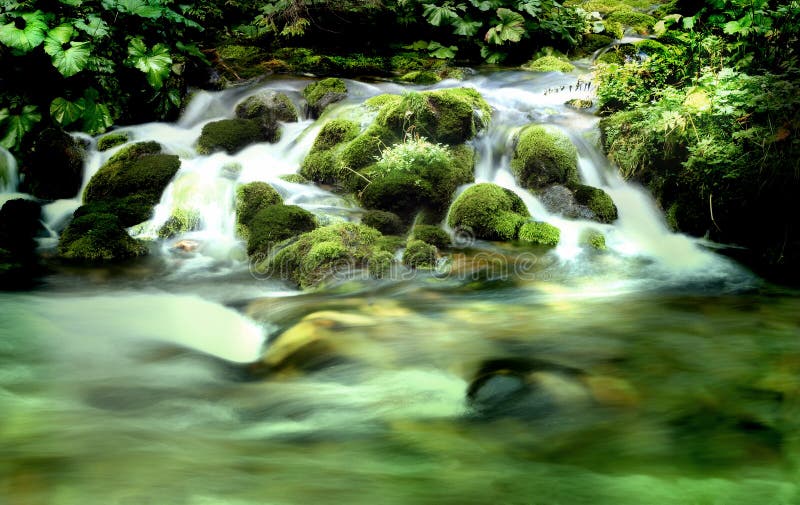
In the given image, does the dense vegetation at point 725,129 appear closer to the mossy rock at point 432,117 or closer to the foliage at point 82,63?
the mossy rock at point 432,117

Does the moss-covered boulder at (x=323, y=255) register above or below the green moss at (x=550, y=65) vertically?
below

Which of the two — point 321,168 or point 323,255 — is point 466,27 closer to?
point 321,168

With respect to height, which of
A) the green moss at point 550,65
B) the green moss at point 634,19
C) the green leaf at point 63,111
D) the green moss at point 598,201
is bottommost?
the green moss at point 598,201

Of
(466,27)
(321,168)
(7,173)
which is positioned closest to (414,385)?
(321,168)

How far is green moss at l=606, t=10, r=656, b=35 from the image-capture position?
1411cm

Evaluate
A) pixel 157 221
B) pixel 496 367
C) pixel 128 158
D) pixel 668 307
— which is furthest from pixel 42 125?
pixel 668 307

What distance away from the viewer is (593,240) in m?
6.27

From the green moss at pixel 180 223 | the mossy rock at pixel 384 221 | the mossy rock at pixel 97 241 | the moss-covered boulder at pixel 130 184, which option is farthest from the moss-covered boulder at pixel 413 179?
the mossy rock at pixel 97 241

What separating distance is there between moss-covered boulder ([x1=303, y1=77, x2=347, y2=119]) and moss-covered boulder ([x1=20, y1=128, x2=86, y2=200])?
3.70 m

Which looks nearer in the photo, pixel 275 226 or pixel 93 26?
pixel 275 226

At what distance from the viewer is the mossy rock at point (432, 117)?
759 cm

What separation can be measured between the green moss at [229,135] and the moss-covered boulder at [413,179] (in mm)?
2547

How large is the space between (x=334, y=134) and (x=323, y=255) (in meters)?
3.13

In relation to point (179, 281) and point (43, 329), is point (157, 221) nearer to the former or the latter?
point (179, 281)
